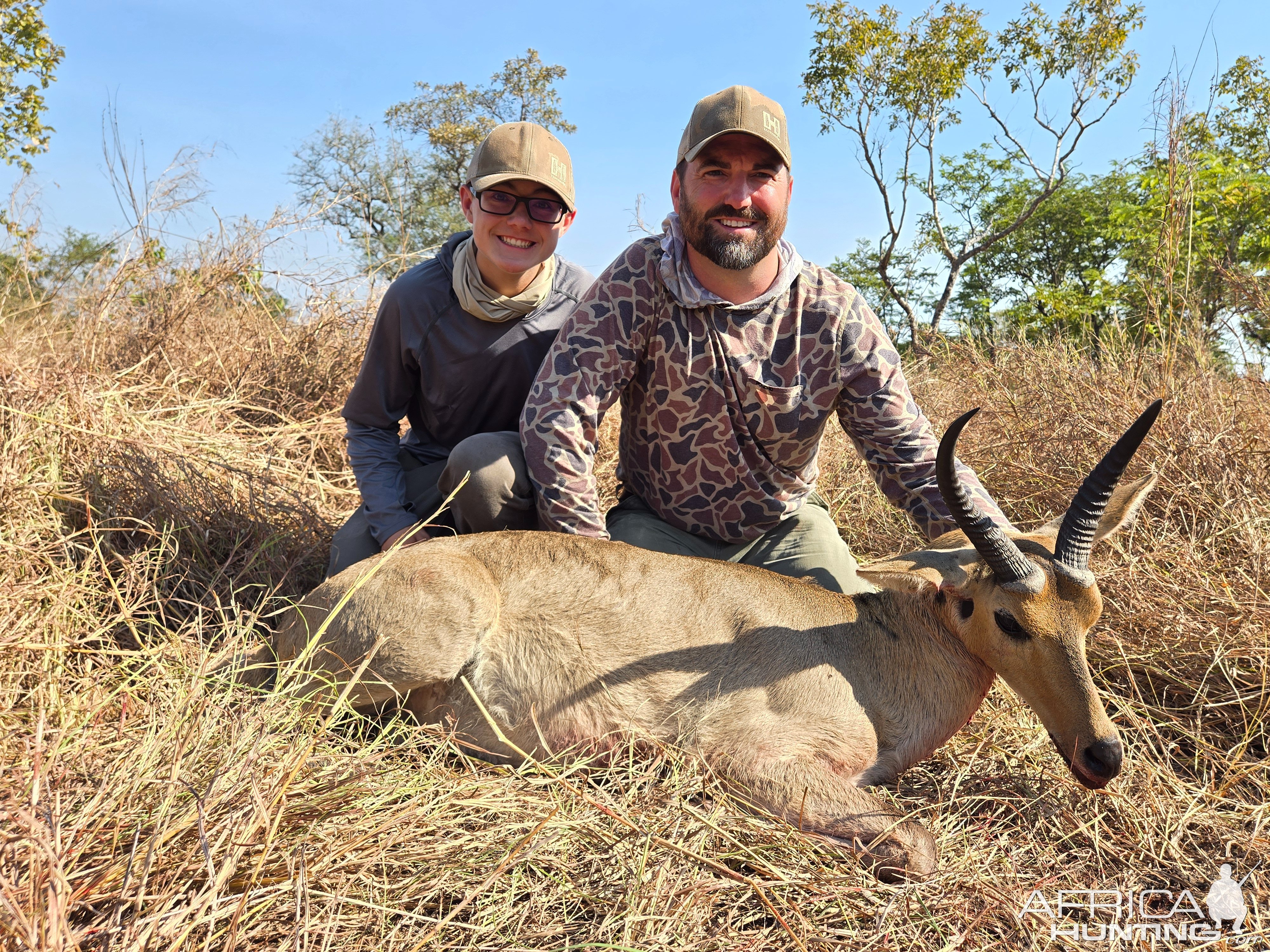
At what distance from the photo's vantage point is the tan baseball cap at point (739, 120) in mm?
4215

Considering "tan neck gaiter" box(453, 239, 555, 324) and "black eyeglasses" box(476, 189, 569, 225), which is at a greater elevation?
"black eyeglasses" box(476, 189, 569, 225)

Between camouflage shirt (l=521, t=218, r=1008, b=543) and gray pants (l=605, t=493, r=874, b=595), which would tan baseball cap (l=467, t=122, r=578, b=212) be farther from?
gray pants (l=605, t=493, r=874, b=595)

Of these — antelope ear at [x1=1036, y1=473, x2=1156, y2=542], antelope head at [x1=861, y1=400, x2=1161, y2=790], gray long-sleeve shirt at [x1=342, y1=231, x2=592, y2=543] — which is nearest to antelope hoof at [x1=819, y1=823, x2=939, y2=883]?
antelope head at [x1=861, y1=400, x2=1161, y2=790]

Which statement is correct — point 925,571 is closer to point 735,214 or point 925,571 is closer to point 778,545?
point 778,545

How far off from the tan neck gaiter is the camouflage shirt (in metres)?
0.55

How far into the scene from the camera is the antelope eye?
126 inches

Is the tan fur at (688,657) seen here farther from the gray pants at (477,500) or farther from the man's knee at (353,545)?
the man's knee at (353,545)

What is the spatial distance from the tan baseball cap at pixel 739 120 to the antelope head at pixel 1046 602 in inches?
82.5

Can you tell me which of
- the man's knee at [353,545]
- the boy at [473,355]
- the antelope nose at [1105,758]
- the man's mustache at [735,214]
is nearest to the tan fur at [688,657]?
the antelope nose at [1105,758]

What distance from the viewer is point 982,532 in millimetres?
3098

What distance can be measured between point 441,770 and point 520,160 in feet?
10.2

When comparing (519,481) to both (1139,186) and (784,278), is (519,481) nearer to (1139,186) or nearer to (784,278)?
(784,278)

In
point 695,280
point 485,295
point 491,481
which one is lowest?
point 491,481

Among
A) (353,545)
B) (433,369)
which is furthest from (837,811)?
(433,369)
